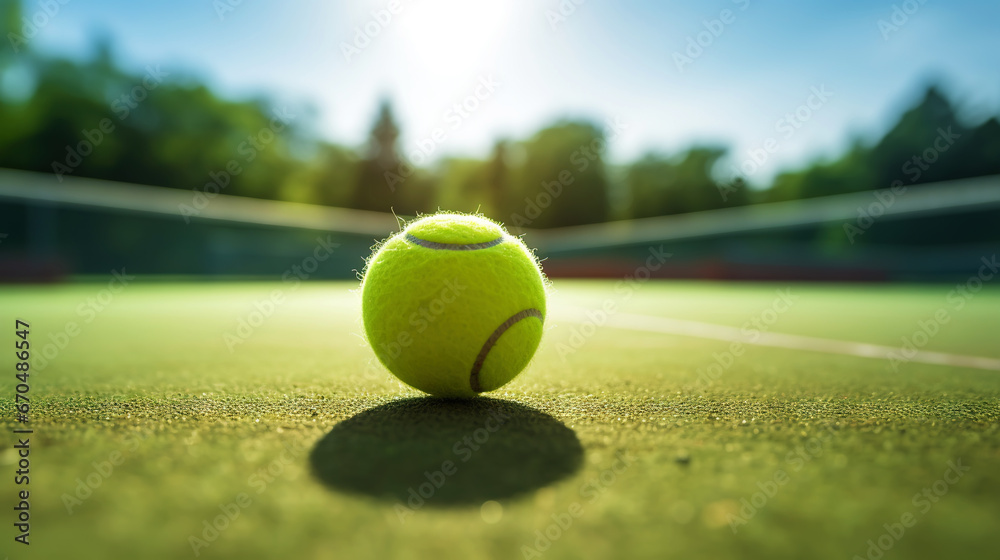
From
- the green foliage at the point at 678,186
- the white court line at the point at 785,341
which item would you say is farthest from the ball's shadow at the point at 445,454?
the green foliage at the point at 678,186

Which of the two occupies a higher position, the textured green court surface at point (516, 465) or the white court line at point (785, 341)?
the textured green court surface at point (516, 465)

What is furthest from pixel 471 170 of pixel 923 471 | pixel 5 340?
pixel 923 471

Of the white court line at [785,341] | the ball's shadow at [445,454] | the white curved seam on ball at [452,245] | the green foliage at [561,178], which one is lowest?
the green foliage at [561,178]

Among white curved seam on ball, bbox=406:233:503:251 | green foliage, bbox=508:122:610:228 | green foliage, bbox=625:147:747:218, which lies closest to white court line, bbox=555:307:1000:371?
white curved seam on ball, bbox=406:233:503:251

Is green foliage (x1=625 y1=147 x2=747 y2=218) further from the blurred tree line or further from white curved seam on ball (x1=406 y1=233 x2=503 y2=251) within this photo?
white curved seam on ball (x1=406 y1=233 x2=503 y2=251)

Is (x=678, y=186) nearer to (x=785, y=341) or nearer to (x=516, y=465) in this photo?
(x=785, y=341)

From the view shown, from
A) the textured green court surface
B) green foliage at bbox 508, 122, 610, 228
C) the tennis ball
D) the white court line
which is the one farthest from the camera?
green foliage at bbox 508, 122, 610, 228

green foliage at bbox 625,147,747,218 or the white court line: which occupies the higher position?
the white court line

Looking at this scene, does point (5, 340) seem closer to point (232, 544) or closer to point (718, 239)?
point (232, 544)

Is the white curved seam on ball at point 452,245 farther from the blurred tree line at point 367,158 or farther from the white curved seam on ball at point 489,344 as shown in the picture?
the blurred tree line at point 367,158
